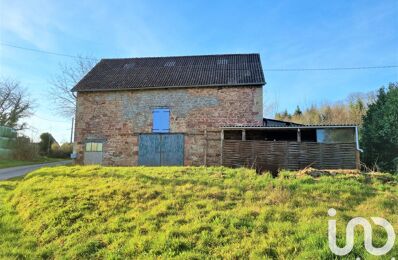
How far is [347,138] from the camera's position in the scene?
561 inches

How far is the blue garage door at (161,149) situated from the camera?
17000 millimetres

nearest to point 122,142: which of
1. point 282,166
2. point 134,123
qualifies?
point 134,123

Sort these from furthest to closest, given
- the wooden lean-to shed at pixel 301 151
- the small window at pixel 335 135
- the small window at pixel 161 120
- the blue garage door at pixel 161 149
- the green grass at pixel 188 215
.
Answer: the small window at pixel 161 120, the blue garage door at pixel 161 149, the small window at pixel 335 135, the wooden lean-to shed at pixel 301 151, the green grass at pixel 188 215

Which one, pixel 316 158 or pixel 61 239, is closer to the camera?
pixel 61 239

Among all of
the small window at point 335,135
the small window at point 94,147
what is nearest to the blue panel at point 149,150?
the small window at point 94,147

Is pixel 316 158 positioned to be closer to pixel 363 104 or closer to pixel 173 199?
pixel 173 199

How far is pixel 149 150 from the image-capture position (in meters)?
17.3

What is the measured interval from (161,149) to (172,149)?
24.6 inches

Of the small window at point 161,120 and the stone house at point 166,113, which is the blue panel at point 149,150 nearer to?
the stone house at point 166,113

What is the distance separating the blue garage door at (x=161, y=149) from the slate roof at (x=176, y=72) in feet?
9.49

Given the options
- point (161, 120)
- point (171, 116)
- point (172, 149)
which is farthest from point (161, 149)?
point (171, 116)

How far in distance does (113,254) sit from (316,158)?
11.1 metres

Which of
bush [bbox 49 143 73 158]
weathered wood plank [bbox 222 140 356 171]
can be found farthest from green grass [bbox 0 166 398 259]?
bush [bbox 49 143 73 158]

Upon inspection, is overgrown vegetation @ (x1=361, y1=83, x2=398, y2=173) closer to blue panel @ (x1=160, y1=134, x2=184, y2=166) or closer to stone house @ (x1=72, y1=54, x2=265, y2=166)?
stone house @ (x1=72, y1=54, x2=265, y2=166)
